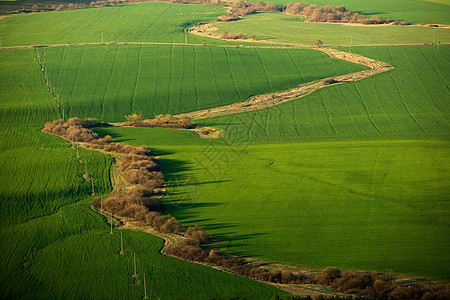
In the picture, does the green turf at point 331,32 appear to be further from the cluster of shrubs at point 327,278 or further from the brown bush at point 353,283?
the brown bush at point 353,283

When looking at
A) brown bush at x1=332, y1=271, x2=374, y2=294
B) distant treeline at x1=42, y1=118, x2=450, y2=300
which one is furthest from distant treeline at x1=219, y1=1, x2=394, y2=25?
brown bush at x1=332, y1=271, x2=374, y2=294

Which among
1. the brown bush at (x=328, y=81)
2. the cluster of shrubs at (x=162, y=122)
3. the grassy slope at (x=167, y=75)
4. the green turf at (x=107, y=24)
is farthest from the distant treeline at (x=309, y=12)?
the cluster of shrubs at (x=162, y=122)

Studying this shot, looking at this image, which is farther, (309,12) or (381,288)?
(309,12)

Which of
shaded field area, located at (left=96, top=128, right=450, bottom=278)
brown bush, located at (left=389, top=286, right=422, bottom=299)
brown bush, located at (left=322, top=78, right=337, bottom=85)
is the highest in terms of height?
brown bush, located at (left=322, top=78, right=337, bottom=85)

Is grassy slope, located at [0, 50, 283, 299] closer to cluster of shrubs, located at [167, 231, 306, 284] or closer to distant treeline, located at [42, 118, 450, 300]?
cluster of shrubs, located at [167, 231, 306, 284]

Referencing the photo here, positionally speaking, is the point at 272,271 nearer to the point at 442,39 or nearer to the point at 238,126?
the point at 238,126

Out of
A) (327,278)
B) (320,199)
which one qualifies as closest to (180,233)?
(327,278)

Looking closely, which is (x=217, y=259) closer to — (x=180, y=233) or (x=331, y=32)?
(x=180, y=233)
